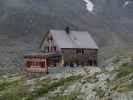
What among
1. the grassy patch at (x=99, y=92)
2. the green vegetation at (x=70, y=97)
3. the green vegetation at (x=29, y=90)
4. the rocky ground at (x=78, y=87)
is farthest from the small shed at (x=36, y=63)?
the grassy patch at (x=99, y=92)

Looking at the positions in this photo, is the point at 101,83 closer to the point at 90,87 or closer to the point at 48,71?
the point at 90,87

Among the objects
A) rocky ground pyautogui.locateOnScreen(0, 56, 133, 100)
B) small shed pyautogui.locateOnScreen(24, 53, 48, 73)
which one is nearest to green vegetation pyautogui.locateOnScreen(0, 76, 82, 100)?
rocky ground pyautogui.locateOnScreen(0, 56, 133, 100)

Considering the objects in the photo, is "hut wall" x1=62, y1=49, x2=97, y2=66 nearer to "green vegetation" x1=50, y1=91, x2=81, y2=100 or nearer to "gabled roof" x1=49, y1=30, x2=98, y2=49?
"gabled roof" x1=49, y1=30, x2=98, y2=49

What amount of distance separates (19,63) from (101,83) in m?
110

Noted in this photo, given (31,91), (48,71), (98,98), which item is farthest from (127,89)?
(48,71)

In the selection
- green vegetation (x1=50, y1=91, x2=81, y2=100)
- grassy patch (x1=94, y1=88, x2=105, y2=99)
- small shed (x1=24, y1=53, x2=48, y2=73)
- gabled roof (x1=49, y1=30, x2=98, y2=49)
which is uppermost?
gabled roof (x1=49, y1=30, x2=98, y2=49)

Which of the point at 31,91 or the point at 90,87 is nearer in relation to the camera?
the point at 90,87

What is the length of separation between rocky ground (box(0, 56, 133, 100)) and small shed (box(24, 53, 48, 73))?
37.9 feet

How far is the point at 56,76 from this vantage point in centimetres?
6088

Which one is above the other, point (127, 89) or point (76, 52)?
point (76, 52)

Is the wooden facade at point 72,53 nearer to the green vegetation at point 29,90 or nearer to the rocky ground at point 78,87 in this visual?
the rocky ground at point 78,87

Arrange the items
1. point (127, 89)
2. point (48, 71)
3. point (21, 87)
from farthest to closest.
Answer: point (48, 71) < point (21, 87) < point (127, 89)

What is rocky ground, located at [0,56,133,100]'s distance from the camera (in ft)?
139

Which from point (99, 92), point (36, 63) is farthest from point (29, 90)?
point (36, 63)
